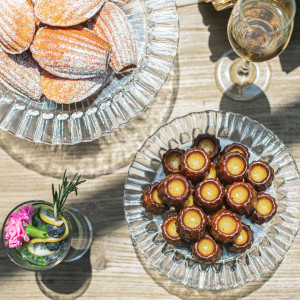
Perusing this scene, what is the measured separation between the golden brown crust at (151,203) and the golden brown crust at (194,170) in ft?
0.26

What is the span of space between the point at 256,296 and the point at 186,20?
2.19 ft

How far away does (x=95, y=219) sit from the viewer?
99cm

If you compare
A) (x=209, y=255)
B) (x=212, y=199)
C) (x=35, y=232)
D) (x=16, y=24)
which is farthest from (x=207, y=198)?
(x=16, y=24)

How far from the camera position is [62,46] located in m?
0.78

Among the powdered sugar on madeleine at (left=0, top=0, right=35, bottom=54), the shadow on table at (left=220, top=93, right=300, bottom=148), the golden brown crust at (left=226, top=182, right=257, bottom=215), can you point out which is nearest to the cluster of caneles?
the golden brown crust at (left=226, top=182, right=257, bottom=215)

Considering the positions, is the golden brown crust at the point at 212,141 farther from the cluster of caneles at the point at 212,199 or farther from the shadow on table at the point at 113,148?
the shadow on table at the point at 113,148

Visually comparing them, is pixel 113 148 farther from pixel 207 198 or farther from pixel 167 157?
pixel 207 198

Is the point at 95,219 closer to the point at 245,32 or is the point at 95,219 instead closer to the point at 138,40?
the point at 138,40

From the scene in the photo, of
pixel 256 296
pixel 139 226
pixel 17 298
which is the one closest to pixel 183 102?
pixel 139 226

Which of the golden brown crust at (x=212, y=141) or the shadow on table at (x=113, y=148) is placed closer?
the golden brown crust at (x=212, y=141)

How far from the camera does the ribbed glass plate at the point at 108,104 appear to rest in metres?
0.87

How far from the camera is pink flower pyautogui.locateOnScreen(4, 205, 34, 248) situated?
0.83 metres

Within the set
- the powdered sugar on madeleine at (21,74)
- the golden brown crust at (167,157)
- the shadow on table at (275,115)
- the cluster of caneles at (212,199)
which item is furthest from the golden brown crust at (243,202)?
the powdered sugar on madeleine at (21,74)

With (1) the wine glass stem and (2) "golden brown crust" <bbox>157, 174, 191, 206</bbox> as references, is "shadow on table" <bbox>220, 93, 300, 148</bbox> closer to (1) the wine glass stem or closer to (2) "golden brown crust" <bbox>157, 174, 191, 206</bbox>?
(1) the wine glass stem
